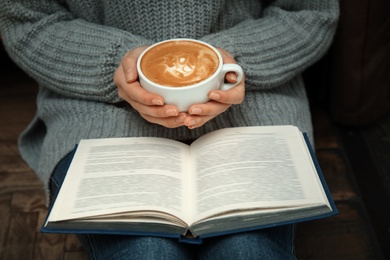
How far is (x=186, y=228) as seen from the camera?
595mm

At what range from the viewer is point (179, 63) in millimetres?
616

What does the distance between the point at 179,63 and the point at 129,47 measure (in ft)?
0.50

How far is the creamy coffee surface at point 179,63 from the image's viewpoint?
0.60 metres

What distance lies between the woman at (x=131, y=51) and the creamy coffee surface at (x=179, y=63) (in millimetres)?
53

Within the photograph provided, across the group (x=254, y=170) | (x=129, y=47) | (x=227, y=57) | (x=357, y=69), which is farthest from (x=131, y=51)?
(x=357, y=69)

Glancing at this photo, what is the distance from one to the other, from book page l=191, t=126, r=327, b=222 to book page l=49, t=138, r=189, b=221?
0.12ft

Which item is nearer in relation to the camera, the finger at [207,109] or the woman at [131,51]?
the finger at [207,109]

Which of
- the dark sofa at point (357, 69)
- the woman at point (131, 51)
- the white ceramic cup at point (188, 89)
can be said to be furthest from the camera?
the dark sofa at point (357, 69)

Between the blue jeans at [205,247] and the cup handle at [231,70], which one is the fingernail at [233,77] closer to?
the cup handle at [231,70]

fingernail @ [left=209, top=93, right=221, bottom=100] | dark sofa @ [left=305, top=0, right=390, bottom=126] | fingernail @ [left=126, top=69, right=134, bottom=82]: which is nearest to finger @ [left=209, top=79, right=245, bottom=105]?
fingernail @ [left=209, top=93, right=221, bottom=100]

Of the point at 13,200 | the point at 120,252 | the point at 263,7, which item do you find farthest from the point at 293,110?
the point at 13,200

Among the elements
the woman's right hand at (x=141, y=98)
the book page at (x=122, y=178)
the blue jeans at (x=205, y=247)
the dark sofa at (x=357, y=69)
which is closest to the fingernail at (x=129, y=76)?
the woman's right hand at (x=141, y=98)

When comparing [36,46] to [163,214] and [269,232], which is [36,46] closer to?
[163,214]

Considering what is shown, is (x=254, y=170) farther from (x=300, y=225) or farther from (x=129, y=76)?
(x=300, y=225)
